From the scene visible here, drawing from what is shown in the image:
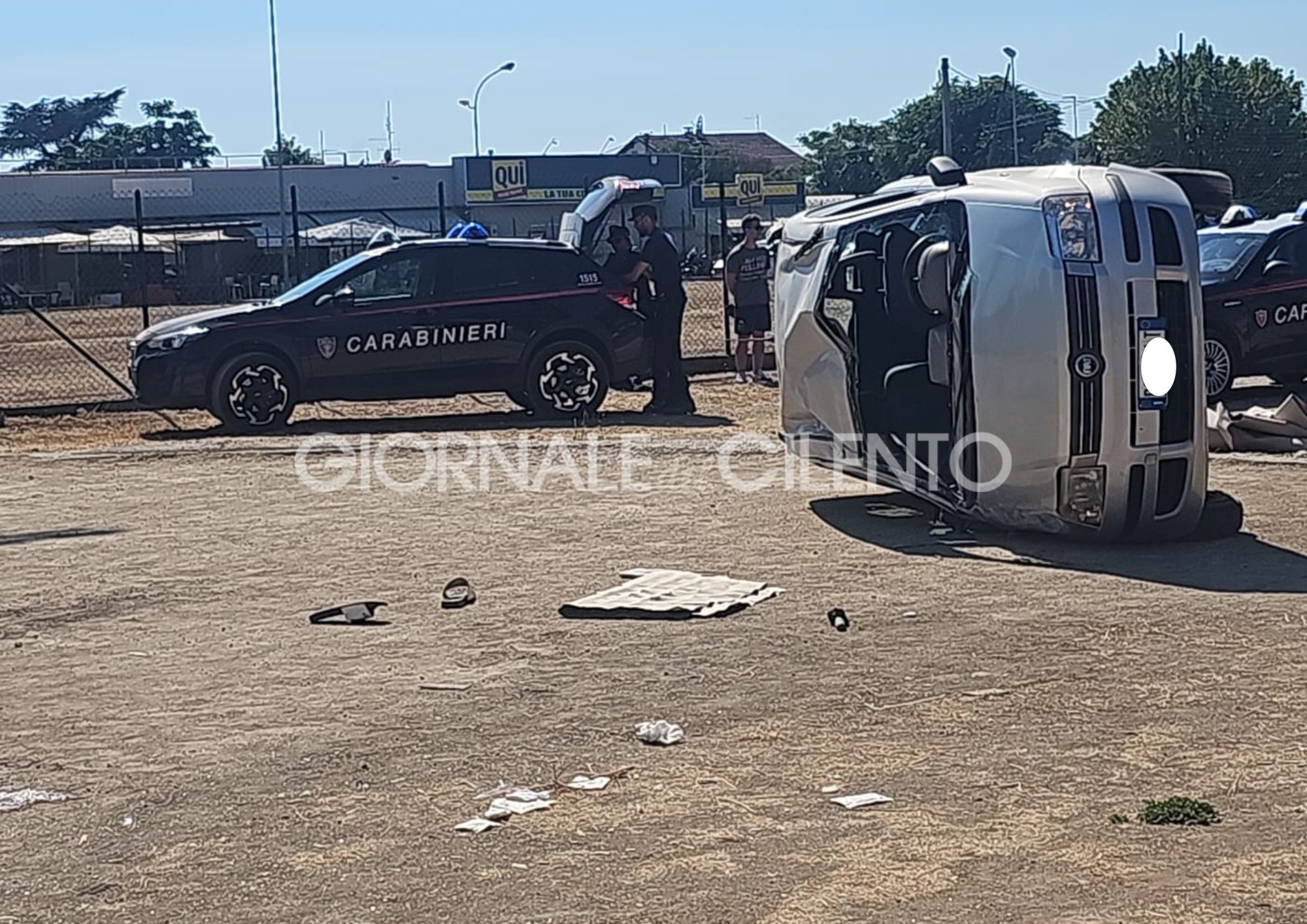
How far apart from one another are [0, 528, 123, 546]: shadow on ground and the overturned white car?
4848mm

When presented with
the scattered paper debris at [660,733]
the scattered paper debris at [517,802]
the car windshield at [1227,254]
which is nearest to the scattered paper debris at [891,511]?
the scattered paper debris at [660,733]

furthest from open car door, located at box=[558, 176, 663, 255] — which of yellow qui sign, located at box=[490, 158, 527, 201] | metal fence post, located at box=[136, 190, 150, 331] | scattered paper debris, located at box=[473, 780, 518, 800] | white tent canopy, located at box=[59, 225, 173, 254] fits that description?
yellow qui sign, located at box=[490, 158, 527, 201]

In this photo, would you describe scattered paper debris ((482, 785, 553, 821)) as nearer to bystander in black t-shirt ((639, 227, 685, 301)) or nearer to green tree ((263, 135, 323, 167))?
bystander in black t-shirt ((639, 227, 685, 301))

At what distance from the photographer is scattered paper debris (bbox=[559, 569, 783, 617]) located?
862 cm

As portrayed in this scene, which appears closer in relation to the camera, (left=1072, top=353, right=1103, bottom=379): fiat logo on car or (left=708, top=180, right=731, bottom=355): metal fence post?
(left=1072, top=353, right=1103, bottom=379): fiat logo on car

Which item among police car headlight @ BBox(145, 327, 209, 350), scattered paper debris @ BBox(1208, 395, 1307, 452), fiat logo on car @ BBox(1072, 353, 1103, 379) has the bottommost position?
scattered paper debris @ BBox(1208, 395, 1307, 452)

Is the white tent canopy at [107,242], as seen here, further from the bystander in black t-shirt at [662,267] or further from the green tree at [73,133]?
the green tree at [73,133]

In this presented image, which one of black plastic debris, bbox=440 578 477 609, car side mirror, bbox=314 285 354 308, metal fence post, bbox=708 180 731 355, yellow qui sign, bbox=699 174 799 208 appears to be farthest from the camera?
yellow qui sign, bbox=699 174 799 208

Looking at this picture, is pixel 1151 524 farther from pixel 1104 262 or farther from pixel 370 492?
pixel 370 492

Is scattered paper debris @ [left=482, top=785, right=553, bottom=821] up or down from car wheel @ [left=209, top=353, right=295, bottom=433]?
down

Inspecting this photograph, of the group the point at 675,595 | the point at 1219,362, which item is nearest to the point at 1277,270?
the point at 1219,362

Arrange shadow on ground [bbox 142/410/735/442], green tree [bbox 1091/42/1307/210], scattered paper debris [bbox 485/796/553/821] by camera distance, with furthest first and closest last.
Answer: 1. green tree [bbox 1091/42/1307/210]
2. shadow on ground [bbox 142/410/735/442]
3. scattered paper debris [bbox 485/796/553/821]

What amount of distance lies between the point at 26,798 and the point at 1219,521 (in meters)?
6.76

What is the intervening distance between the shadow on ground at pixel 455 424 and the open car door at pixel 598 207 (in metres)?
1.83
